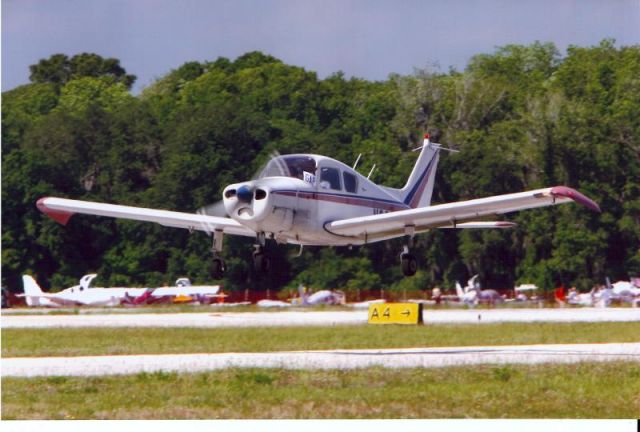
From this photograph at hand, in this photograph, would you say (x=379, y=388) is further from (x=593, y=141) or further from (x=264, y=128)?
(x=593, y=141)

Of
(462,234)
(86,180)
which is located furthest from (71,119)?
(462,234)

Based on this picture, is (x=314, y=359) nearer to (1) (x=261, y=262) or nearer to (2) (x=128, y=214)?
(1) (x=261, y=262)

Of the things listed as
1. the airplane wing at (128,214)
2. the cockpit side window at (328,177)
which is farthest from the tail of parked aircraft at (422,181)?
the airplane wing at (128,214)

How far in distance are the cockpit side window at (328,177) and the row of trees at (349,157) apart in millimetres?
7943

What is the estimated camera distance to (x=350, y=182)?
705 inches

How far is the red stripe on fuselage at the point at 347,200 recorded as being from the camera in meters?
17.1

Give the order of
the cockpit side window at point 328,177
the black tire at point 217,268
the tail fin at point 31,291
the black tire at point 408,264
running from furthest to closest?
the tail fin at point 31,291
the cockpit side window at point 328,177
the black tire at point 408,264
the black tire at point 217,268

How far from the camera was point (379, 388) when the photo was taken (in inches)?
569

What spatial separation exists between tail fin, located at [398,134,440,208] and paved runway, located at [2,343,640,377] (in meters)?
2.45

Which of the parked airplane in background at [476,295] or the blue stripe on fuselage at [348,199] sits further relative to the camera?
the parked airplane in background at [476,295]

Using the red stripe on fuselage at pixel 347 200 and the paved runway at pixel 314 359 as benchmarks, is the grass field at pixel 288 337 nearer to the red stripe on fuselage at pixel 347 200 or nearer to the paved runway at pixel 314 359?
the paved runway at pixel 314 359

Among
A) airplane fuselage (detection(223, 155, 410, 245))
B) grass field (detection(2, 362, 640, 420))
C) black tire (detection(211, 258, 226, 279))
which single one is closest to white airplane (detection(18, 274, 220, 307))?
airplane fuselage (detection(223, 155, 410, 245))

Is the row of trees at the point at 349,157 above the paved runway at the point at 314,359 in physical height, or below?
above
